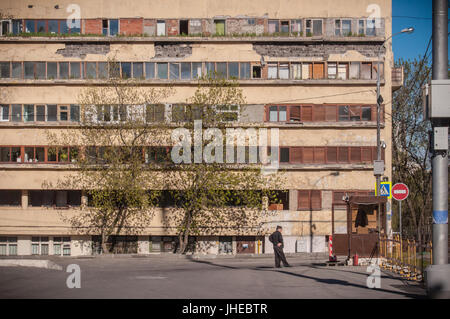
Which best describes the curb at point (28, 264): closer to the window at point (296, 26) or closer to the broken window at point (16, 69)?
the broken window at point (16, 69)

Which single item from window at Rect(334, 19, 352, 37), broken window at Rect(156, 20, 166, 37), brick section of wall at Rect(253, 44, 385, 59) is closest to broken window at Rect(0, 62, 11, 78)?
broken window at Rect(156, 20, 166, 37)

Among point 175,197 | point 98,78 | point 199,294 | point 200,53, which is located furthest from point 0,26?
point 199,294

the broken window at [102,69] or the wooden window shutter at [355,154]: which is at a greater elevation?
the broken window at [102,69]

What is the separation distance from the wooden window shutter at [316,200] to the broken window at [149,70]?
546 inches

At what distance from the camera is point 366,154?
137 feet

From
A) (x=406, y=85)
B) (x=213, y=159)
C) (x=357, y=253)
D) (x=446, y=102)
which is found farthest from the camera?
(x=406, y=85)

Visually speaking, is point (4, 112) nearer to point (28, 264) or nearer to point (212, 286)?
point (28, 264)

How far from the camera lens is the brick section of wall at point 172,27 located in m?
42.5

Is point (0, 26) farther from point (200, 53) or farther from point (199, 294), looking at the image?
point (199, 294)

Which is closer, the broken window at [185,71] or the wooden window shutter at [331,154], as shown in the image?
the wooden window shutter at [331,154]

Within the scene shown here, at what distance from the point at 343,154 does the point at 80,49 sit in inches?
784

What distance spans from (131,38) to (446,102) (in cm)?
3173

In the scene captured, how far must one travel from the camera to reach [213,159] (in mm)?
37594

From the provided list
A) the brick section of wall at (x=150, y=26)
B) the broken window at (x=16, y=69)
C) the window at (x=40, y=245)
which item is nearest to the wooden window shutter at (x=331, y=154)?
the brick section of wall at (x=150, y=26)
